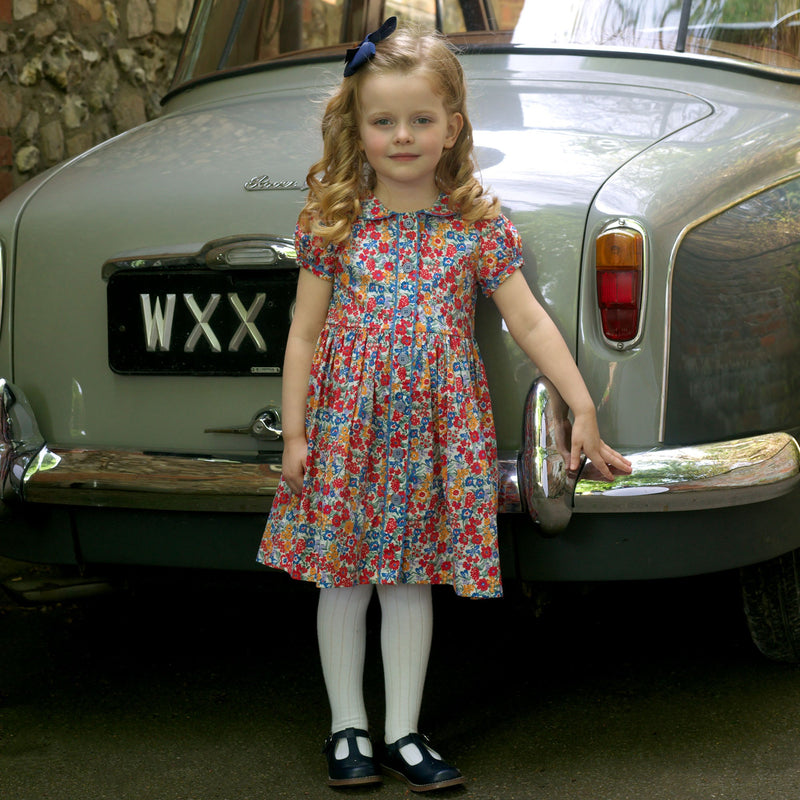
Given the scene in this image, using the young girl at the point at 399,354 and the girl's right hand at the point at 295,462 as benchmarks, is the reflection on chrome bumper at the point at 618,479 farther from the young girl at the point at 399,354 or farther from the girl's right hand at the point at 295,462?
the girl's right hand at the point at 295,462

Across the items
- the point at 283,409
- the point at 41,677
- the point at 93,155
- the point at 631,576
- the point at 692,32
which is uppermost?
the point at 692,32

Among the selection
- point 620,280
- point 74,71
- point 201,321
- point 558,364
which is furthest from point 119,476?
point 74,71

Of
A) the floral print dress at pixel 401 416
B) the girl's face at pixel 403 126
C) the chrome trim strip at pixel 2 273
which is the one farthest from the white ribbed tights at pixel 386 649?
the chrome trim strip at pixel 2 273

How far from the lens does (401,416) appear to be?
6.93 ft

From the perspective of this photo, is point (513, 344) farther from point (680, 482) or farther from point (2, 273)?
point (2, 273)

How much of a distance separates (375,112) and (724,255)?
70 cm

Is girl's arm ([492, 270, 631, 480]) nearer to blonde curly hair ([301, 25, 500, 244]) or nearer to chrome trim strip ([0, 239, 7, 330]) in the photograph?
blonde curly hair ([301, 25, 500, 244])

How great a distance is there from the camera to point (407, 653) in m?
2.24

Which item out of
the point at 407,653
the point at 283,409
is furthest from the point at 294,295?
the point at 407,653

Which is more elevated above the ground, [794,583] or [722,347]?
[722,347]

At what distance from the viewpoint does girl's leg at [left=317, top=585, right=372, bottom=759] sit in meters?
2.27

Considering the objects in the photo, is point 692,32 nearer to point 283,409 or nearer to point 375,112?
point 375,112

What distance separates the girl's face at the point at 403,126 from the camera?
2.10 metres

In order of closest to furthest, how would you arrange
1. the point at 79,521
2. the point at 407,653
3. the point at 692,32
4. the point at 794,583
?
1. the point at 407,653
2. the point at 79,521
3. the point at 794,583
4. the point at 692,32
